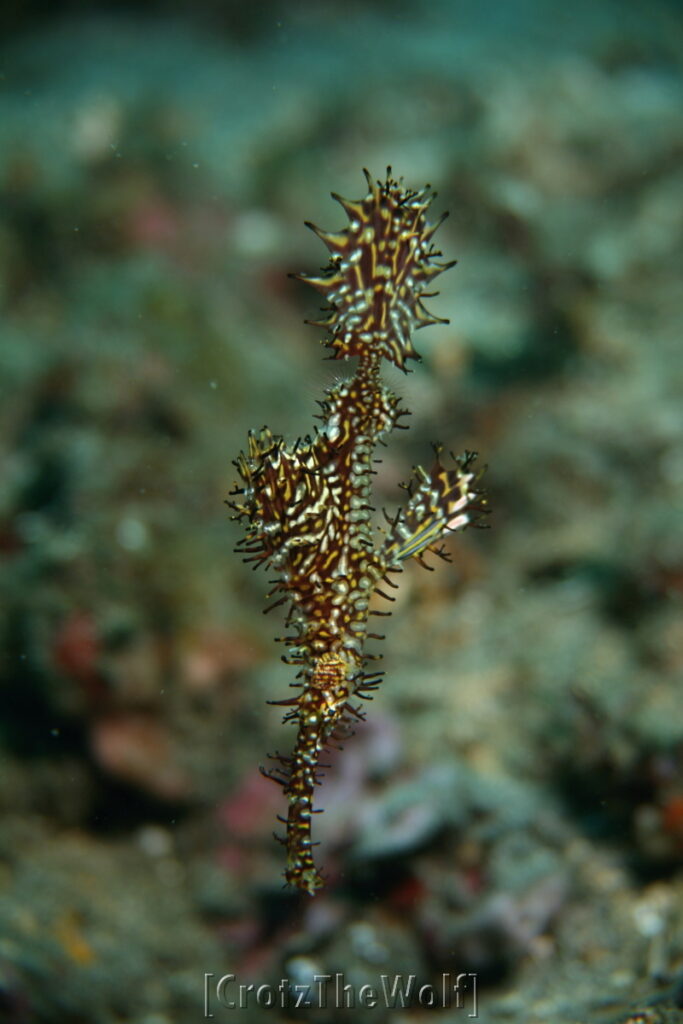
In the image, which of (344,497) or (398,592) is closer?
(344,497)

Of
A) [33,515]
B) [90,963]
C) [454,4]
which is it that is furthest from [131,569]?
[454,4]

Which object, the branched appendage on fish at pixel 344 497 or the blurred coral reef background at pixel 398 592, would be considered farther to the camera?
the blurred coral reef background at pixel 398 592

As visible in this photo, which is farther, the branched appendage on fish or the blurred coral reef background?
the blurred coral reef background

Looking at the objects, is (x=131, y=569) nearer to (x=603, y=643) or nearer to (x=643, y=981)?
(x=603, y=643)
